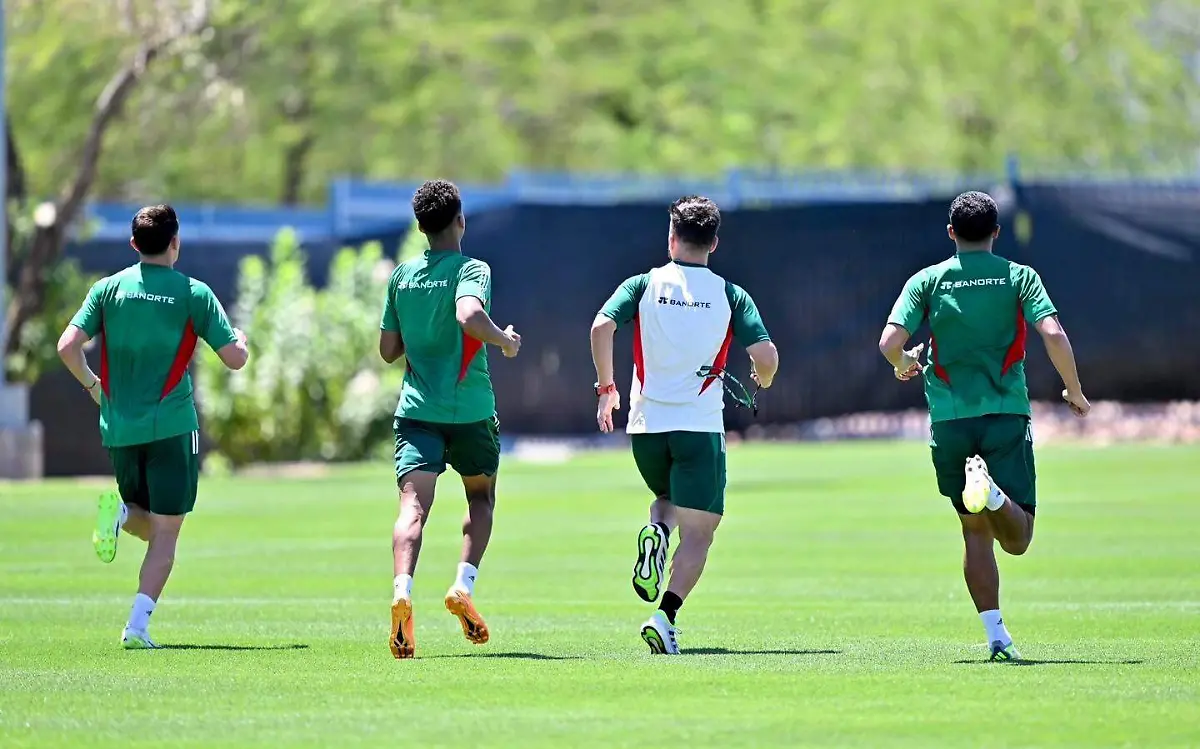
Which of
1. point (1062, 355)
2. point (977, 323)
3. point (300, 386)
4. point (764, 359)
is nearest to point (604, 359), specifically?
point (764, 359)

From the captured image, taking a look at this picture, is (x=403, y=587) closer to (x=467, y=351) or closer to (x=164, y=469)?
(x=467, y=351)

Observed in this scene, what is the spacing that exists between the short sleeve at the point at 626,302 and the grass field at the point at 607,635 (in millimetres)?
1434

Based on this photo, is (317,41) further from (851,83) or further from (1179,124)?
(1179,124)

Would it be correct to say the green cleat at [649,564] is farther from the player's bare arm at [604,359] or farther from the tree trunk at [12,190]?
the tree trunk at [12,190]

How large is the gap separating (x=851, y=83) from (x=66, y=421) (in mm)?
27423

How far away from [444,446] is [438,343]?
46 centimetres

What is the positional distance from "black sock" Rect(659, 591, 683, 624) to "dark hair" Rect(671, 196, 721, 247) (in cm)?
154

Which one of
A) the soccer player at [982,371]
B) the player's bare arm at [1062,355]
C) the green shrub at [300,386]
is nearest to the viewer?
the player's bare arm at [1062,355]

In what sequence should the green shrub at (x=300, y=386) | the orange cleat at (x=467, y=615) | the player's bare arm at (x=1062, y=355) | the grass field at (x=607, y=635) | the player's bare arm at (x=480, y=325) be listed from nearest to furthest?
1. the grass field at (x=607, y=635)
2. the player's bare arm at (x=1062, y=355)
3. the orange cleat at (x=467, y=615)
4. the player's bare arm at (x=480, y=325)
5. the green shrub at (x=300, y=386)

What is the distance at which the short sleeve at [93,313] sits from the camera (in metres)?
11.0

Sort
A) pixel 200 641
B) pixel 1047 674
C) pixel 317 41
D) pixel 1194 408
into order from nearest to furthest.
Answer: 1. pixel 1047 674
2. pixel 200 641
3. pixel 1194 408
4. pixel 317 41

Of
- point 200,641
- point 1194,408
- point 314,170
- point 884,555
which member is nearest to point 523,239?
point 1194,408

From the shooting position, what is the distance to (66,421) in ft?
98.7

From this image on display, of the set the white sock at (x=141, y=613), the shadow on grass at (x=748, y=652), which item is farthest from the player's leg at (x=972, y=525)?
the white sock at (x=141, y=613)
